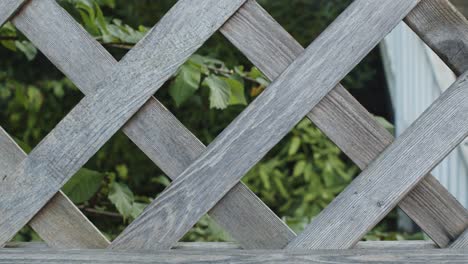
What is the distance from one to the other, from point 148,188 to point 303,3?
1.52 m

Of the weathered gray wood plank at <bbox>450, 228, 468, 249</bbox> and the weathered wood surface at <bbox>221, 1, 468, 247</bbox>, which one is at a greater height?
the weathered wood surface at <bbox>221, 1, 468, 247</bbox>

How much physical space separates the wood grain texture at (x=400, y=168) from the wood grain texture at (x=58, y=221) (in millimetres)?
467

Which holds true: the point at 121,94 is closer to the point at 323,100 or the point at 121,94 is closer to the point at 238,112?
the point at 323,100

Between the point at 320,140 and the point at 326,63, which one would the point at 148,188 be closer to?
the point at 320,140

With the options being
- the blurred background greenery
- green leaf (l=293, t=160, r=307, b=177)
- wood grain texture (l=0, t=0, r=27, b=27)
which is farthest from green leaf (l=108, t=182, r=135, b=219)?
green leaf (l=293, t=160, r=307, b=177)

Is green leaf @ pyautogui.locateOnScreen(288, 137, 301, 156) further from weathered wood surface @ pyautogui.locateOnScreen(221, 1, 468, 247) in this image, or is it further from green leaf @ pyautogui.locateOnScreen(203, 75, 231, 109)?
weathered wood surface @ pyautogui.locateOnScreen(221, 1, 468, 247)

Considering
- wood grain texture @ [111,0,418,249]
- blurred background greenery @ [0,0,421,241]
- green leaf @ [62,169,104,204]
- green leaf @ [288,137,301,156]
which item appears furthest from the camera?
green leaf @ [288,137,301,156]

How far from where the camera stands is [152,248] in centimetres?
164

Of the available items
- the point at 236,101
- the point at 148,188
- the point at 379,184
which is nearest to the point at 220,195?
the point at 379,184

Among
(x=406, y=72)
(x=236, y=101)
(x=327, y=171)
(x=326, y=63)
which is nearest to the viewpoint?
(x=326, y=63)

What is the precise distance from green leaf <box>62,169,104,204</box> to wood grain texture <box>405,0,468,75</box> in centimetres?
87

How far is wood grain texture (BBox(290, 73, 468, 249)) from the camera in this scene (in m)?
1.61

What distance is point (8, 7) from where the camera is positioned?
1.64 meters

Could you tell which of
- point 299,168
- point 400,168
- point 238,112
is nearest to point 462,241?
point 400,168
